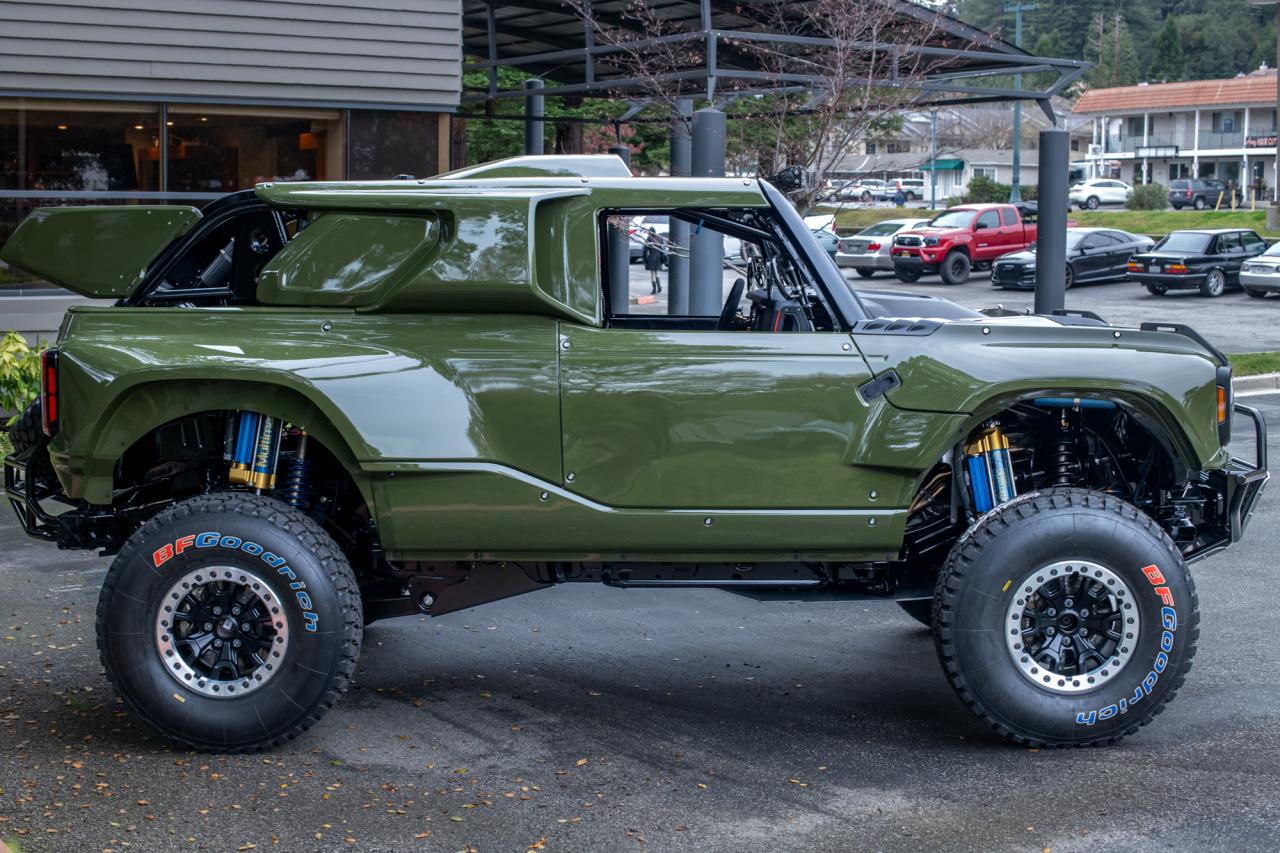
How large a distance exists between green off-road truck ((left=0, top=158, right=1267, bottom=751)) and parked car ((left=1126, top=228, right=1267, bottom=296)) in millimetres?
28167

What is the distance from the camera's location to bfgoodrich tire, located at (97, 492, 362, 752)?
541cm

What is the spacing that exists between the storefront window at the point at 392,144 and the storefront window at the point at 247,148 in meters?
0.19

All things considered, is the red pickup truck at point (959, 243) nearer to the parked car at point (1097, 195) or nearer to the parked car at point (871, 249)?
the parked car at point (871, 249)

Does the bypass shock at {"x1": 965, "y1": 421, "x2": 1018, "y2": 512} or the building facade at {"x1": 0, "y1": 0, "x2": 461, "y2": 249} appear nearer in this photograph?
the bypass shock at {"x1": 965, "y1": 421, "x2": 1018, "y2": 512}

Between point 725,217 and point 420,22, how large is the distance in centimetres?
979

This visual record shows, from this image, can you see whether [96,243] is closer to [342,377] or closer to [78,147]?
[342,377]

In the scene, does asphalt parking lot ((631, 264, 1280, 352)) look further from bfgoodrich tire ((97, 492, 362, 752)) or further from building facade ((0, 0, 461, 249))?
bfgoodrich tire ((97, 492, 362, 752))

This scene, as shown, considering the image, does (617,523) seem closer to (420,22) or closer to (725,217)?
(725,217)

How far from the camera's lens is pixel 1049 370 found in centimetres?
549

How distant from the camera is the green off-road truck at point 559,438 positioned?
17.8ft

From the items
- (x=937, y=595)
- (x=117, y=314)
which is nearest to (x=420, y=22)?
(x=117, y=314)

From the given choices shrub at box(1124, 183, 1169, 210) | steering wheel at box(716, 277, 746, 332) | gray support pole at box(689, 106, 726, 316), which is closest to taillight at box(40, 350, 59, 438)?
steering wheel at box(716, 277, 746, 332)

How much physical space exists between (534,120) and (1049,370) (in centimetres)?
1578

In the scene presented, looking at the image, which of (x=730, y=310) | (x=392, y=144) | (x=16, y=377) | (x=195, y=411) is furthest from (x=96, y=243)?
(x=392, y=144)
